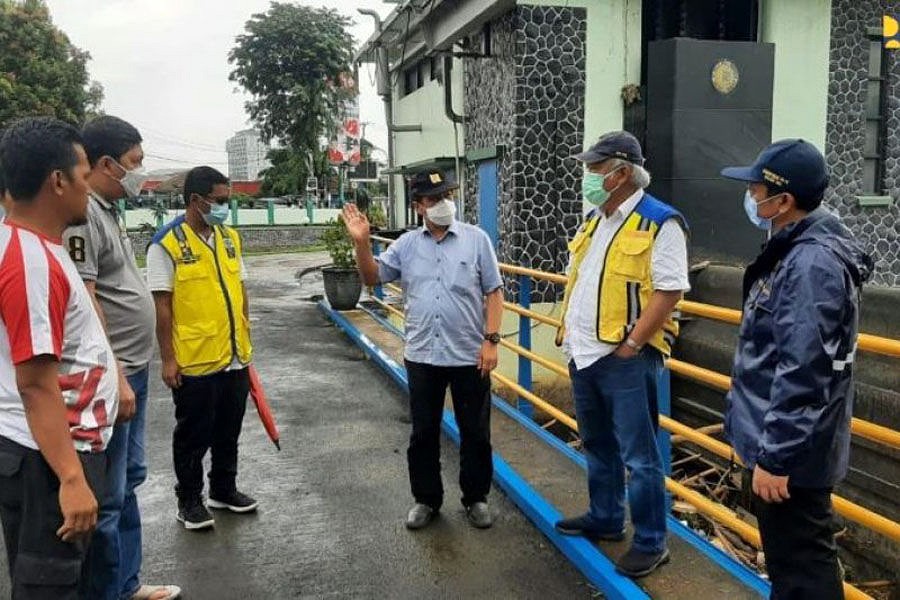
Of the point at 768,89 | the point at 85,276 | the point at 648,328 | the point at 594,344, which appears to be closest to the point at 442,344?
the point at 594,344

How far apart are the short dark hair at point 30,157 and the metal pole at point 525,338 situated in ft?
11.7

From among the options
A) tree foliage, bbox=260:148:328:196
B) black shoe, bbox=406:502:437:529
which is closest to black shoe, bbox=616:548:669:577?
black shoe, bbox=406:502:437:529

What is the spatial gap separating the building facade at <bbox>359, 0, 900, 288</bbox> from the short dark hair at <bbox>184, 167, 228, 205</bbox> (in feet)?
19.8

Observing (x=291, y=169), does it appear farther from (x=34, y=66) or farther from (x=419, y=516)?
(x=419, y=516)

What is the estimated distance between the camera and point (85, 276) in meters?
2.74

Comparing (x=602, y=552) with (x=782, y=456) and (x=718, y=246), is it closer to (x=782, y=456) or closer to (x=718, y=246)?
(x=782, y=456)

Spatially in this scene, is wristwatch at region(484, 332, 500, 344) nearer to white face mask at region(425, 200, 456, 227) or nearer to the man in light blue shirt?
the man in light blue shirt

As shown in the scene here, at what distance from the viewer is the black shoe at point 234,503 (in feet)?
13.6

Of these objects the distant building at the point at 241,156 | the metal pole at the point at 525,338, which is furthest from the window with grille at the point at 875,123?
the distant building at the point at 241,156

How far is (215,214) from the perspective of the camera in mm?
3811

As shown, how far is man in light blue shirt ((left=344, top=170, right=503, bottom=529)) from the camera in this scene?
12.5 feet

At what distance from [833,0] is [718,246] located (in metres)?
3.67

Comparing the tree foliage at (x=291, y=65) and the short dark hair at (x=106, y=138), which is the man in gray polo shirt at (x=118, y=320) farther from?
the tree foliage at (x=291, y=65)

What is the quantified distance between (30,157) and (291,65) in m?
31.7
